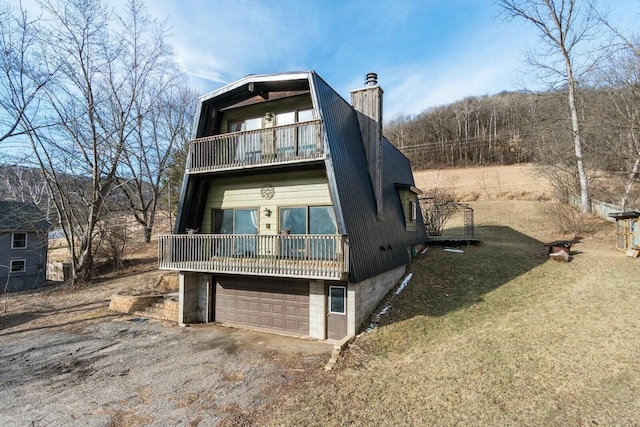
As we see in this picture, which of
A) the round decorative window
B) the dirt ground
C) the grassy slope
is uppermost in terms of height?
the round decorative window

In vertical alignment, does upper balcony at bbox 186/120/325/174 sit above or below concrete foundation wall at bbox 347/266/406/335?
above

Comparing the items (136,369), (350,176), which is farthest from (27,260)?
(350,176)

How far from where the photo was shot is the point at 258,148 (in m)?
10.5

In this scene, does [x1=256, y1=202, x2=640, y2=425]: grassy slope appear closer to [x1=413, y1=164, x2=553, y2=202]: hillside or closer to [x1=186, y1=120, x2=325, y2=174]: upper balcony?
[x1=186, y1=120, x2=325, y2=174]: upper balcony

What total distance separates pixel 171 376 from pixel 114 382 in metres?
1.28

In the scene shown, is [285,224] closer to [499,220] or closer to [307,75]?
[307,75]

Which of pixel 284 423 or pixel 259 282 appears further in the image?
pixel 259 282

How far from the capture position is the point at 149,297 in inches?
524

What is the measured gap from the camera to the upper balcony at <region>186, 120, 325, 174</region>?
31.3ft

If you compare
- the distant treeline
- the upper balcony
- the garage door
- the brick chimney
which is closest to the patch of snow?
the garage door

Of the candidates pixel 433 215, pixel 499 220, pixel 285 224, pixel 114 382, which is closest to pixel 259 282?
pixel 285 224

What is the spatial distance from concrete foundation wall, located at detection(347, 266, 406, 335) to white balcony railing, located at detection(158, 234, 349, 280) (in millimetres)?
907

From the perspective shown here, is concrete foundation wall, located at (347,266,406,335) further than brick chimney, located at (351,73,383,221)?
No

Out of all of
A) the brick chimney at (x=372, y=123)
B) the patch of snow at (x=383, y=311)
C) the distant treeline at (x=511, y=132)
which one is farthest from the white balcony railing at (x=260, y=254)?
the distant treeline at (x=511, y=132)
